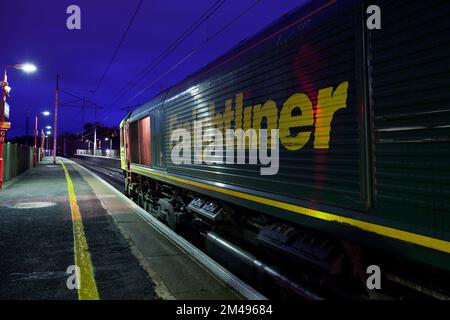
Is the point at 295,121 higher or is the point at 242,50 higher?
the point at 242,50

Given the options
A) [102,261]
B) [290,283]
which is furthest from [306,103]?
[102,261]

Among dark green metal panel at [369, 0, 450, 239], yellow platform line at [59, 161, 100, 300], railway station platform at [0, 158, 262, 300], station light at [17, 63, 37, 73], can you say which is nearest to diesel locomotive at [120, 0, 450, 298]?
dark green metal panel at [369, 0, 450, 239]

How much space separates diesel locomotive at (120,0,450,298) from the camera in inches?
87.8

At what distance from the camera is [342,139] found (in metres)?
2.90

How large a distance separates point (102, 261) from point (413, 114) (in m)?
4.51

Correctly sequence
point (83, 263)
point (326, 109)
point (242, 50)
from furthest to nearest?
point (83, 263) → point (242, 50) → point (326, 109)

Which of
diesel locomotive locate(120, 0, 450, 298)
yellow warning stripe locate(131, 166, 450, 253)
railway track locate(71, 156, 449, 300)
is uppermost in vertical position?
diesel locomotive locate(120, 0, 450, 298)

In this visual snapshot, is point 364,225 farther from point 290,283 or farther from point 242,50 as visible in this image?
point 242,50

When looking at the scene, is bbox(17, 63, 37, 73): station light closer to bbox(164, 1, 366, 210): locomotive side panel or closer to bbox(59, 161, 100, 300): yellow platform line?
bbox(59, 161, 100, 300): yellow platform line

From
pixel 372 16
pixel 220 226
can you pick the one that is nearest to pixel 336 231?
pixel 372 16

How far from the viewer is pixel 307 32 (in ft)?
11.3

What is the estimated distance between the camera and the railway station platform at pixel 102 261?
13.0 feet

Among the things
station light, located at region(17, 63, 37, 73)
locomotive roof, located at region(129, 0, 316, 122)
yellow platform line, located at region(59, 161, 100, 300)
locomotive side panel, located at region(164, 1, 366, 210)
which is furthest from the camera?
station light, located at region(17, 63, 37, 73)

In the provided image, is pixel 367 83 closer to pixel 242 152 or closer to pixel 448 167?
pixel 448 167
